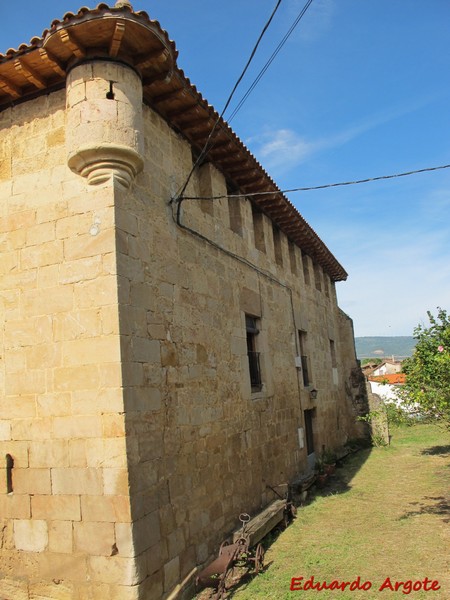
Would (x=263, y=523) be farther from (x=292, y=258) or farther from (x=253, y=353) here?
(x=292, y=258)

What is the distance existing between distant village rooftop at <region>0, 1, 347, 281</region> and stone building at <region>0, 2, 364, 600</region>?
0.02 m

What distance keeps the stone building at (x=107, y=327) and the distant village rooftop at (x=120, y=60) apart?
0.02 metres

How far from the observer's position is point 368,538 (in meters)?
6.57

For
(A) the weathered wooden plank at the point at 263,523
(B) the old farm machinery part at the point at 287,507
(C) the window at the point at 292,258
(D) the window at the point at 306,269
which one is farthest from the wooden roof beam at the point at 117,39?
(D) the window at the point at 306,269

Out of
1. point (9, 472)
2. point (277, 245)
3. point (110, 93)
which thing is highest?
point (110, 93)

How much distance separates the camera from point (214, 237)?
23.7ft

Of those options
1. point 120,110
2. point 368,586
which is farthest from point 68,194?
point 368,586

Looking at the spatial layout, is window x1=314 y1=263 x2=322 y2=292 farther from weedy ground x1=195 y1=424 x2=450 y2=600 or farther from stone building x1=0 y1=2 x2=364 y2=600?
stone building x1=0 y1=2 x2=364 y2=600

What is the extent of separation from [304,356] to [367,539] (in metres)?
5.56

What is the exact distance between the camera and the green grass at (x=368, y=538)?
5.21 meters

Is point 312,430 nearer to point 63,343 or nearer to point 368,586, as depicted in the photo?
point 368,586

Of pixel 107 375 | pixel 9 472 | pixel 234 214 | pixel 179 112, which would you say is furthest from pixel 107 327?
pixel 234 214

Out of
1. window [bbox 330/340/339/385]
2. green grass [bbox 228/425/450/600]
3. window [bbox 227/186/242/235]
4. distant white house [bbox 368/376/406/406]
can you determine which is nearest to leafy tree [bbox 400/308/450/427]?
distant white house [bbox 368/376/406/406]

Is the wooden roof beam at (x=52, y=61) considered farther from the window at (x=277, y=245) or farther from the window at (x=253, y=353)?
the window at (x=277, y=245)
